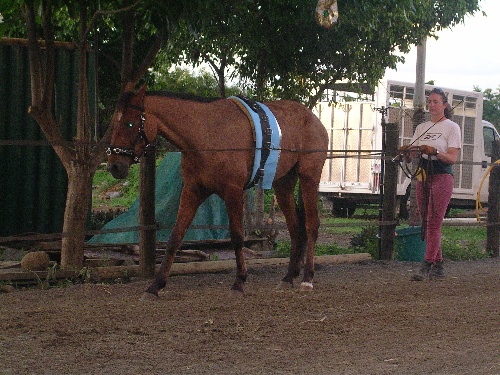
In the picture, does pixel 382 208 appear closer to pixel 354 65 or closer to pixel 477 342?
pixel 354 65

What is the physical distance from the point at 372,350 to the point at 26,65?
692 centimetres

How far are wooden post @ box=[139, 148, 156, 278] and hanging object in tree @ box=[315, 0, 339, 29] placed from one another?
2.24 m

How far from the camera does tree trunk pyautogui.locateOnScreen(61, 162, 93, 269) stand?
8.29 meters

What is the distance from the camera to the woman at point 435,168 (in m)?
8.80

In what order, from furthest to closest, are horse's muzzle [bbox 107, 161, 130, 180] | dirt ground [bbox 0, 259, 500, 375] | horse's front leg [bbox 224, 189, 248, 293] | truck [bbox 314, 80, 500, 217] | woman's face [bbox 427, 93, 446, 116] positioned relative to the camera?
1. truck [bbox 314, 80, 500, 217]
2. woman's face [bbox 427, 93, 446, 116]
3. horse's front leg [bbox 224, 189, 248, 293]
4. horse's muzzle [bbox 107, 161, 130, 180]
5. dirt ground [bbox 0, 259, 500, 375]

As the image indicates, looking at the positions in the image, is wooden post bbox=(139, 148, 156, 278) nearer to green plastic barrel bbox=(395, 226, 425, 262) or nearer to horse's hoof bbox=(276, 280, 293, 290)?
horse's hoof bbox=(276, 280, 293, 290)

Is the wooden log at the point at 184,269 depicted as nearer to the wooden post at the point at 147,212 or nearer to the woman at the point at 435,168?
the wooden post at the point at 147,212

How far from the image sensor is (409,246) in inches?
444

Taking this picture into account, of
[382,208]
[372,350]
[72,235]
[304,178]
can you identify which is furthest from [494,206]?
[372,350]

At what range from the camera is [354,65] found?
1184cm

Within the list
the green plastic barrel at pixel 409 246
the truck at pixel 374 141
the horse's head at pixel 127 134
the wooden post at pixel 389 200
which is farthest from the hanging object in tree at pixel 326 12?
the truck at pixel 374 141

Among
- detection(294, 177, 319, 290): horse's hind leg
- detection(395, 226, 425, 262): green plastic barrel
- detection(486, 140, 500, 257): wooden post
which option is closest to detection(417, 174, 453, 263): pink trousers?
detection(294, 177, 319, 290): horse's hind leg

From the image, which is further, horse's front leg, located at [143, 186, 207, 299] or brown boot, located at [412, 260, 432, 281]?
brown boot, located at [412, 260, 432, 281]

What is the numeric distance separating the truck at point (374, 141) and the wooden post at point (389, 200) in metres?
7.65
